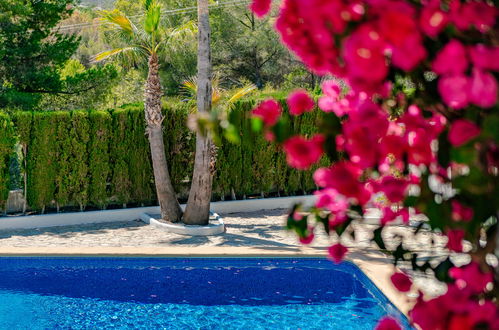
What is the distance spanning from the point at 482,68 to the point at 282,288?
831 centimetres

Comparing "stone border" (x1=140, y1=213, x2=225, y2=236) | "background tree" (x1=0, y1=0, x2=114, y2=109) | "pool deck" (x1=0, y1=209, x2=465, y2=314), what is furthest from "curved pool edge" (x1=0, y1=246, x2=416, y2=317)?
"background tree" (x1=0, y1=0, x2=114, y2=109)

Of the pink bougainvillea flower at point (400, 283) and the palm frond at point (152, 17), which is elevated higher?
the palm frond at point (152, 17)

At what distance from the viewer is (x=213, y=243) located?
1096 centimetres

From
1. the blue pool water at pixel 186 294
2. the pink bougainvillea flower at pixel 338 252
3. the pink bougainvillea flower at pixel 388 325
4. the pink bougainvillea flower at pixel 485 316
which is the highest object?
the pink bougainvillea flower at pixel 338 252

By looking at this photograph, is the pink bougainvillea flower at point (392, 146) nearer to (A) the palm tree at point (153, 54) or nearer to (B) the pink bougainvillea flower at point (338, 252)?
(B) the pink bougainvillea flower at point (338, 252)

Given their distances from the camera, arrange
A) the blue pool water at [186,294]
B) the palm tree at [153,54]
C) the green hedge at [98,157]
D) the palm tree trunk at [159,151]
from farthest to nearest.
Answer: the green hedge at [98,157], the palm tree trunk at [159,151], the palm tree at [153,54], the blue pool water at [186,294]

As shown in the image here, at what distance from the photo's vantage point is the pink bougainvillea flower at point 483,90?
105 cm

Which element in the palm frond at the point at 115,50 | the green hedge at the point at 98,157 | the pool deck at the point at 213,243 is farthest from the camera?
the green hedge at the point at 98,157

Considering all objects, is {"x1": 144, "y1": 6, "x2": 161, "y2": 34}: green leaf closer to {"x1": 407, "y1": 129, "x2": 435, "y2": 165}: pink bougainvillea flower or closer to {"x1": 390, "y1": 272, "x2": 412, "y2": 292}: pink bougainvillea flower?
{"x1": 390, "y1": 272, "x2": 412, "y2": 292}: pink bougainvillea flower

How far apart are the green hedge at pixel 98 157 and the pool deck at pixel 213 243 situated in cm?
97

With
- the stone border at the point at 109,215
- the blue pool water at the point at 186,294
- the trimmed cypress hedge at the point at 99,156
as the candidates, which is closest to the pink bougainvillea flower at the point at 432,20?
the blue pool water at the point at 186,294

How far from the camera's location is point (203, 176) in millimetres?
12133

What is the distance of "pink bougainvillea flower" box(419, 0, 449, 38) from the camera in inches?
45.3

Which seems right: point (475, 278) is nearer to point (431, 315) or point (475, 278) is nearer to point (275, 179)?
point (431, 315)
